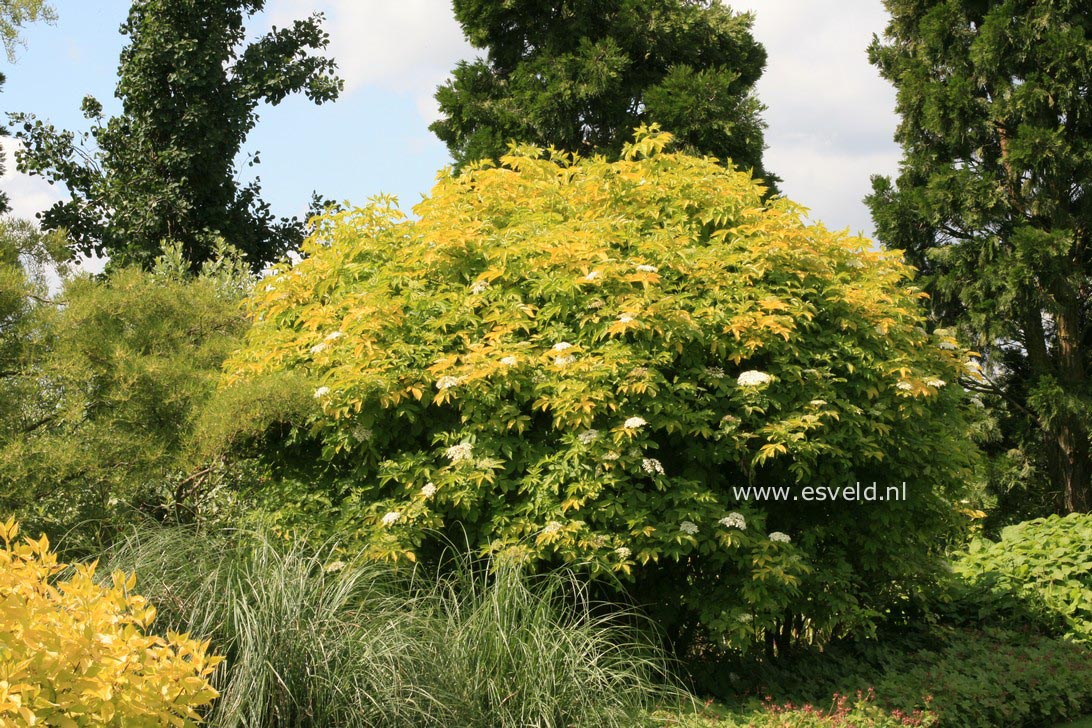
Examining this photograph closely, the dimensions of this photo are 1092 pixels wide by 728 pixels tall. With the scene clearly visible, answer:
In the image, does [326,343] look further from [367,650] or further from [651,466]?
[367,650]

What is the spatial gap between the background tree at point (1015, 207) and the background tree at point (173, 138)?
7.93 m

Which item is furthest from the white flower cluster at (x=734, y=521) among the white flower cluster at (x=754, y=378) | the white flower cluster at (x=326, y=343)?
the white flower cluster at (x=326, y=343)

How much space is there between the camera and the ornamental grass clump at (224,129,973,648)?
4863 millimetres

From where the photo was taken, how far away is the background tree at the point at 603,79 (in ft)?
40.2

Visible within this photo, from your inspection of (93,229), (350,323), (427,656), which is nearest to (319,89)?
(93,229)

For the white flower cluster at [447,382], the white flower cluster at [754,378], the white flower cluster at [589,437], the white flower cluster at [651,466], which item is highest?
the white flower cluster at [754,378]

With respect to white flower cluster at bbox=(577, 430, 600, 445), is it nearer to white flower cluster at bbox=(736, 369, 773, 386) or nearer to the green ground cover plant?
white flower cluster at bbox=(736, 369, 773, 386)

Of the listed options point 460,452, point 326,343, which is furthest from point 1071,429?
point 326,343

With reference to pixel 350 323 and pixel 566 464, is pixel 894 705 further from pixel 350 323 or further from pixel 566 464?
pixel 350 323

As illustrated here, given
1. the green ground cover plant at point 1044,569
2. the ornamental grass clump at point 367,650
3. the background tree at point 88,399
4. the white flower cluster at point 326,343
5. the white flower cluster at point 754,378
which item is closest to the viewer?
the ornamental grass clump at point 367,650

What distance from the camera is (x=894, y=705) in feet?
17.9

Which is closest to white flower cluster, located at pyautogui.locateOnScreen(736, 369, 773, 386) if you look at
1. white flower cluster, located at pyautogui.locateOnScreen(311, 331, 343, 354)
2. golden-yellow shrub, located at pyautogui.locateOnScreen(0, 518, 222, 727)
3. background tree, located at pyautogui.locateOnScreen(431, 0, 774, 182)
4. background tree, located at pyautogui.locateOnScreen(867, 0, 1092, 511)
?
white flower cluster, located at pyautogui.locateOnScreen(311, 331, 343, 354)

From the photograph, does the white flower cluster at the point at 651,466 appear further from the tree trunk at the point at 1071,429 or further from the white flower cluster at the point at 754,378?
the tree trunk at the point at 1071,429

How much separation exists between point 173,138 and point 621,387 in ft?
29.6
